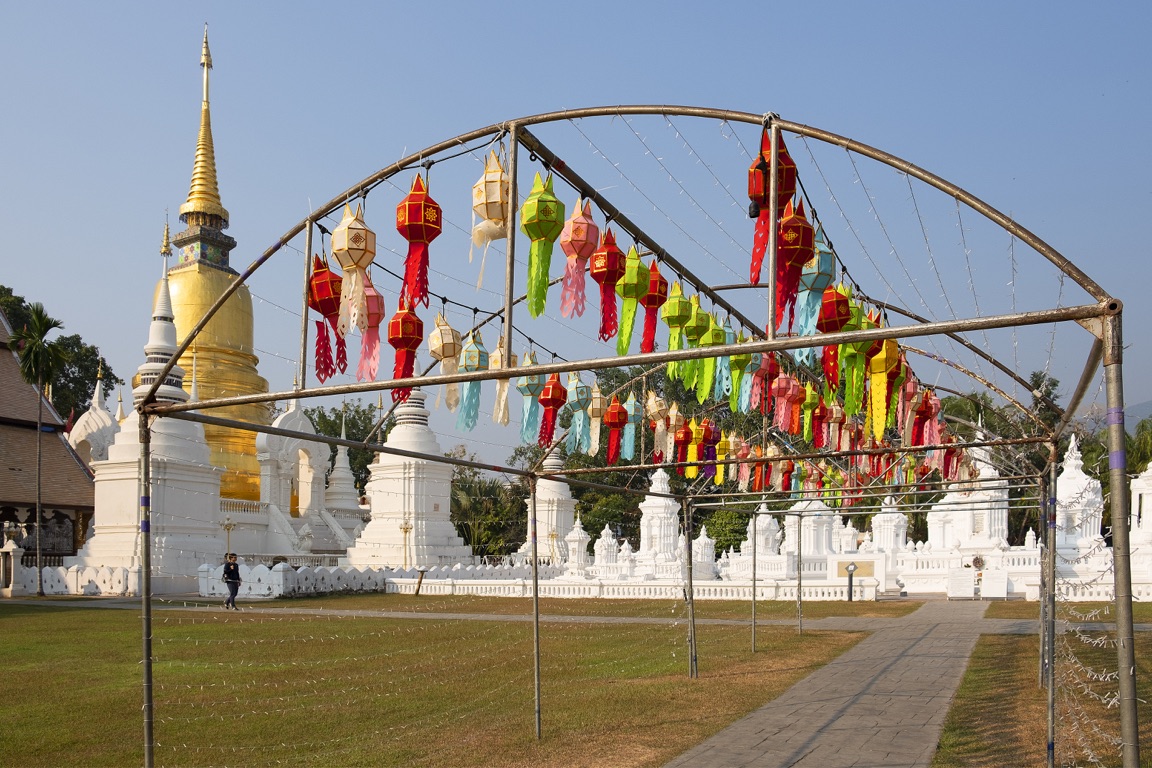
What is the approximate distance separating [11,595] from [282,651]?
1794 cm

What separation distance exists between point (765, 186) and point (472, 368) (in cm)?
344

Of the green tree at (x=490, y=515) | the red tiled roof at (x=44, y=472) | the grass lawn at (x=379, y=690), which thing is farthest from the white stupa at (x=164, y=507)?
the green tree at (x=490, y=515)

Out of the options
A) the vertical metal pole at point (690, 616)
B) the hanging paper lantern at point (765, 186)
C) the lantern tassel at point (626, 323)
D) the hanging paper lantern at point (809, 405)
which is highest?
the hanging paper lantern at point (765, 186)

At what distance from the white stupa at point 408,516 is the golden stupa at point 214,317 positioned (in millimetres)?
6318

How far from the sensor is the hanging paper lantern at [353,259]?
730cm

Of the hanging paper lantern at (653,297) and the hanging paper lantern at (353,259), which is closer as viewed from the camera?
the hanging paper lantern at (353,259)

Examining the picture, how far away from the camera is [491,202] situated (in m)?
6.85

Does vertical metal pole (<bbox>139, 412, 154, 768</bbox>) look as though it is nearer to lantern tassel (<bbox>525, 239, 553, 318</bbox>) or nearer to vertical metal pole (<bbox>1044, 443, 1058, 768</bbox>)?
lantern tassel (<bbox>525, 239, 553, 318</bbox>)

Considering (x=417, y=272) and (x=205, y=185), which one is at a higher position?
(x=205, y=185)

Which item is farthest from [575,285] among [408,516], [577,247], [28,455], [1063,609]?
[28,455]

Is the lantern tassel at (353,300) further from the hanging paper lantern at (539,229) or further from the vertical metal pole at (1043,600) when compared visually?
the vertical metal pole at (1043,600)

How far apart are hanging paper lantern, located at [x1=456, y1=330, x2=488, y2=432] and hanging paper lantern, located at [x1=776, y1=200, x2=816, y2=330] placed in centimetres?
278

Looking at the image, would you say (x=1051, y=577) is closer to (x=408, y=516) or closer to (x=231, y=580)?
(x=231, y=580)

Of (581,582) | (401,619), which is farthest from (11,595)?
(581,582)
